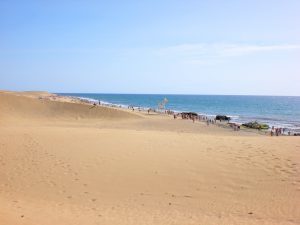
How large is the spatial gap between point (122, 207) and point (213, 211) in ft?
8.30

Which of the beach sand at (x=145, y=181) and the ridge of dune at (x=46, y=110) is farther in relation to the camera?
the ridge of dune at (x=46, y=110)

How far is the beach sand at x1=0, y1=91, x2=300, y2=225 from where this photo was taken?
10.1 metres

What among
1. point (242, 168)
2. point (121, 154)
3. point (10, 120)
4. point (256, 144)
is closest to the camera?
point (242, 168)

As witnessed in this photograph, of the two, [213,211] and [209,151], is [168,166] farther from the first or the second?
[213,211]

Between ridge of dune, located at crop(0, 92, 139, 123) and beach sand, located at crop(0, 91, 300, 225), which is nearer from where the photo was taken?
beach sand, located at crop(0, 91, 300, 225)

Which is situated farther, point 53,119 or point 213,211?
point 53,119

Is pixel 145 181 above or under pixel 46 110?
under

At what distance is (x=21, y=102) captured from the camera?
45.3 m

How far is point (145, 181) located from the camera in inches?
531

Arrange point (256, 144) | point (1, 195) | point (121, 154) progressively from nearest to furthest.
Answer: point (1, 195) < point (121, 154) < point (256, 144)

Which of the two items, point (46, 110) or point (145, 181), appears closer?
point (145, 181)

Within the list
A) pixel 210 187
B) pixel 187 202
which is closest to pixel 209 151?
pixel 210 187

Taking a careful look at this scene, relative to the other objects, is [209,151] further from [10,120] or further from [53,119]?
[53,119]

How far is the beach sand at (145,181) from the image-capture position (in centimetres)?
1009
